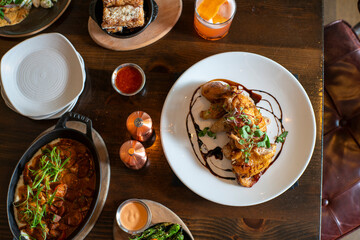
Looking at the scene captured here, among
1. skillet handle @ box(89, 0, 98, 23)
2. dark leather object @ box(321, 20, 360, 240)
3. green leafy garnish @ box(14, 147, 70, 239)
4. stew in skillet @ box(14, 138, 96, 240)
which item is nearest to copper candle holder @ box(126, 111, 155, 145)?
stew in skillet @ box(14, 138, 96, 240)

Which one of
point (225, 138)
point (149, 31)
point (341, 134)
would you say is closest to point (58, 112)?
point (149, 31)

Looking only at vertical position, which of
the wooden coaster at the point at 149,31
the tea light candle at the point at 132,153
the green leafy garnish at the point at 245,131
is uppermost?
the wooden coaster at the point at 149,31

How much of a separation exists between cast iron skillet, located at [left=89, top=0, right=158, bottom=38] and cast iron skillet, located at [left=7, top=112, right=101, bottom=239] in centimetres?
63

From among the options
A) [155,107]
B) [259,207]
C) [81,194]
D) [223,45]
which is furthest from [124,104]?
[259,207]

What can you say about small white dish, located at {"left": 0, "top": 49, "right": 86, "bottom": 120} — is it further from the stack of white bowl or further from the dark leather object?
the dark leather object

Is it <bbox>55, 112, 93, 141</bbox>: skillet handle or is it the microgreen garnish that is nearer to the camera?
<bbox>55, 112, 93, 141</bbox>: skillet handle

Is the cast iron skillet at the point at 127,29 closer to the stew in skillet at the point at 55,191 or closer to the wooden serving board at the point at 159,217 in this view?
the stew in skillet at the point at 55,191

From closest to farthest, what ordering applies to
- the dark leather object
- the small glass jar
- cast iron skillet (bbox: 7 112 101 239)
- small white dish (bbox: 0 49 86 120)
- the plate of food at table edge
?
cast iron skillet (bbox: 7 112 101 239) → the small glass jar → small white dish (bbox: 0 49 86 120) → the plate of food at table edge → the dark leather object

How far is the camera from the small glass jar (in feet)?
5.77

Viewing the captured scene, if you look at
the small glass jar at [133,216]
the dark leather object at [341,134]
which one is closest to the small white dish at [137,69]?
the small glass jar at [133,216]

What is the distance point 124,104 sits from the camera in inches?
78.3

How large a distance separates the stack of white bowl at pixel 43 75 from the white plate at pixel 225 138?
66 centimetres

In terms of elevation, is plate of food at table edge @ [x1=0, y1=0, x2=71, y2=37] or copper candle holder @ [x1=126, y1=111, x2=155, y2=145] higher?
plate of food at table edge @ [x1=0, y1=0, x2=71, y2=37]

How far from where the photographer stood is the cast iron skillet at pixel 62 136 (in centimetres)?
165
